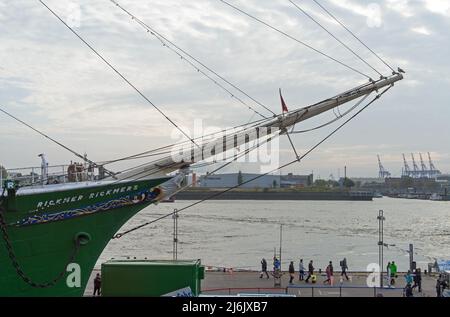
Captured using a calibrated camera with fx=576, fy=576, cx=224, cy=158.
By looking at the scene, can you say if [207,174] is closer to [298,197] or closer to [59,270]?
[59,270]

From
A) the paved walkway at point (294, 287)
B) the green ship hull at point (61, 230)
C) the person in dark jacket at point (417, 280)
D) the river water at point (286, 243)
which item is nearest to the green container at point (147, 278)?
the green ship hull at point (61, 230)

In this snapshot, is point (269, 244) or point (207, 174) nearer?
point (207, 174)

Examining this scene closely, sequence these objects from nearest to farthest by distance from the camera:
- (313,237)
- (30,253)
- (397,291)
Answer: (30,253), (397,291), (313,237)

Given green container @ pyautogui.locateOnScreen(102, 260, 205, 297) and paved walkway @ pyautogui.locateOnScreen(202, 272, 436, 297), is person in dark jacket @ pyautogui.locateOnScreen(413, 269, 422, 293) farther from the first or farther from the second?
green container @ pyautogui.locateOnScreen(102, 260, 205, 297)

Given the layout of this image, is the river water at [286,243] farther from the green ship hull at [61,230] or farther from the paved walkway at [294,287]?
the green ship hull at [61,230]

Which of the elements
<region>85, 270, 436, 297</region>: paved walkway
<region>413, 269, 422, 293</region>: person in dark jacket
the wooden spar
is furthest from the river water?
the wooden spar

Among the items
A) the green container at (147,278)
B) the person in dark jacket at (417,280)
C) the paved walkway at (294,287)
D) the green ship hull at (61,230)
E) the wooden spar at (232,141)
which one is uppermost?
the wooden spar at (232,141)

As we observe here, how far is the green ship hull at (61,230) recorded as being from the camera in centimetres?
946

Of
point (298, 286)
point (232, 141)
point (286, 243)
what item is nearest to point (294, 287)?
point (298, 286)

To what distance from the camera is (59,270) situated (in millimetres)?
10039

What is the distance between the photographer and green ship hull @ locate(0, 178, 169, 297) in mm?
9461
